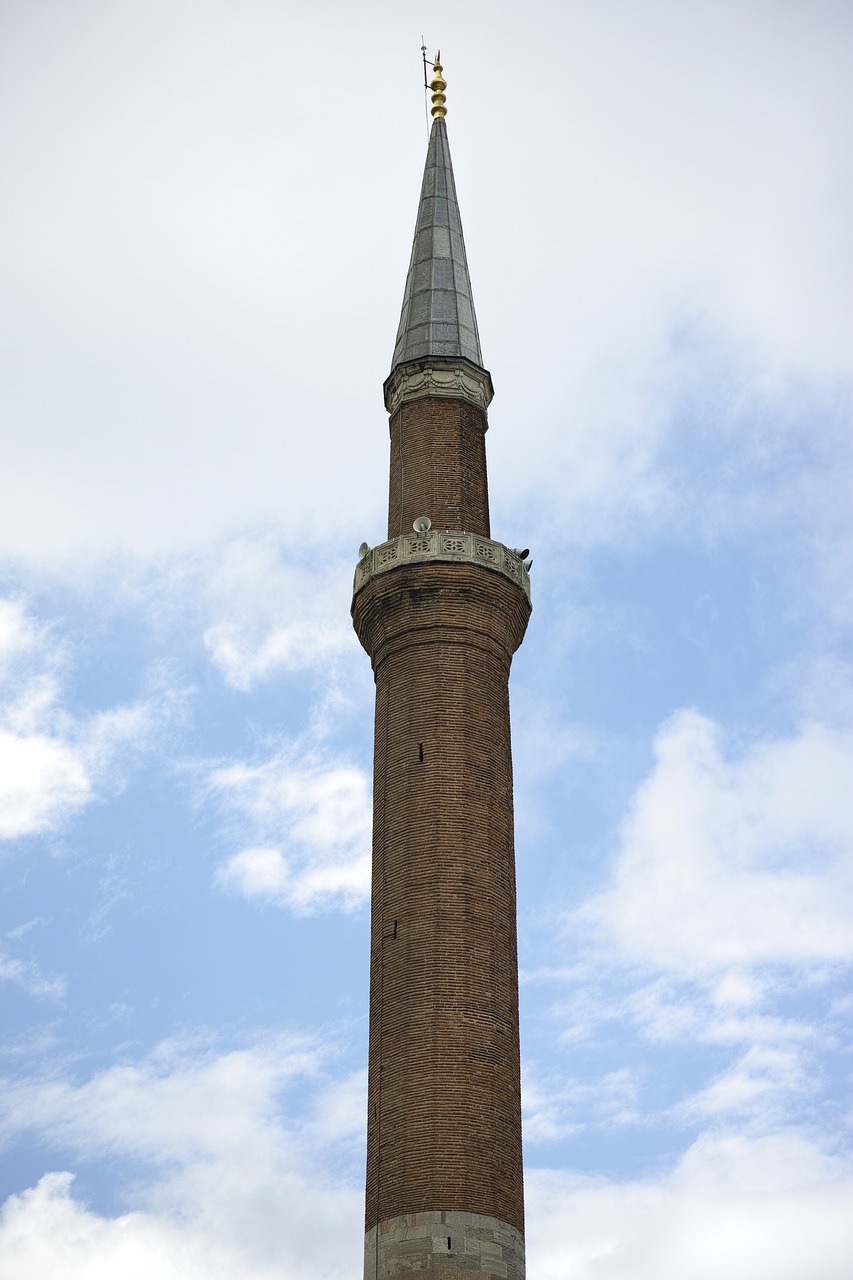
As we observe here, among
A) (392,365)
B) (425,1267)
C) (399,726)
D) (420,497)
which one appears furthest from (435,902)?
(392,365)

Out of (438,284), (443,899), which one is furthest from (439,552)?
(438,284)

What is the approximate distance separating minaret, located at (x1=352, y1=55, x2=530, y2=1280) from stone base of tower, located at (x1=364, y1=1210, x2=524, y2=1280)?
3cm

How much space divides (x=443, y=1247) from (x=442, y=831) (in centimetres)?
757

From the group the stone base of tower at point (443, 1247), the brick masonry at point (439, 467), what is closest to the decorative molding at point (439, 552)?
the brick masonry at point (439, 467)

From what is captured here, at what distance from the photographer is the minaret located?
32.1 m

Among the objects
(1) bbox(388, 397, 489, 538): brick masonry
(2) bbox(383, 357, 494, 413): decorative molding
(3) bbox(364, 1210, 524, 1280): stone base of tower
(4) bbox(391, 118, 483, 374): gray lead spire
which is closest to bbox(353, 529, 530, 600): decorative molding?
(1) bbox(388, 397, 489, 538): brick masonry

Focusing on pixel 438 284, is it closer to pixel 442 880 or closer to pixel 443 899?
pixel 442 880

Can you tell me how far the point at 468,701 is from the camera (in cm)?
3678

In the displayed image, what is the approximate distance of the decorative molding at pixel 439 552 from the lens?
125 ft

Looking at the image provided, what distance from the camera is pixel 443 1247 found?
1230 inches

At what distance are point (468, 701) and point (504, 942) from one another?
188 inches

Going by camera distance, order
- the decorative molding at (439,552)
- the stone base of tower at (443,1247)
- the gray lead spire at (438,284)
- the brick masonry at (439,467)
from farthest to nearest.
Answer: the gray lead spire at (438,284), the brick masonry at (439,467), the decorative molding at (439,552), the stone base of tower at (443,1247)

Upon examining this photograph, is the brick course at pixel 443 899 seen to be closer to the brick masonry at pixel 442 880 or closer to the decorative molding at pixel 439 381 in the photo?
the brick masonry at pixel 442 880

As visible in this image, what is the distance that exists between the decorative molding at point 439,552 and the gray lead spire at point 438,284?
5.07m
